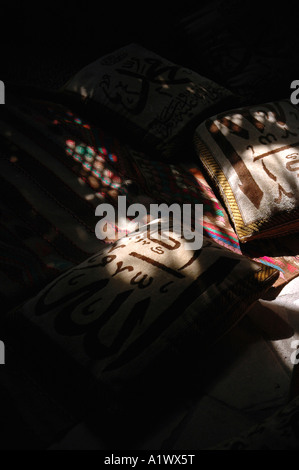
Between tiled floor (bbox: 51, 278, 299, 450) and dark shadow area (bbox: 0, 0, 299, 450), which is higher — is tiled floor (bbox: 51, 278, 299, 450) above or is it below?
below

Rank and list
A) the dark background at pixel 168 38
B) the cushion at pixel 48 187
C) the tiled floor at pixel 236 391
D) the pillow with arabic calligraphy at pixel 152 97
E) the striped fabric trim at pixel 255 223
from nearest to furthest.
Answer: the tiled floor at pixel 236 391
the cushion at pixel 48 187
the striped fabric trim at pixel 255 223
the pillow with arabic calligraphy at pixel 152 97
the dark background at pixel 168 38

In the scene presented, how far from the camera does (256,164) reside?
47.9 inches

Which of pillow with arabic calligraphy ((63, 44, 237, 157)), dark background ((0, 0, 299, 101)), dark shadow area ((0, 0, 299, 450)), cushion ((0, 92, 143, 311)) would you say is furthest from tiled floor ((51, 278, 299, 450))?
dark background ((0, 0, 299, 101))

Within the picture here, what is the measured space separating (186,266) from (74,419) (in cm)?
36

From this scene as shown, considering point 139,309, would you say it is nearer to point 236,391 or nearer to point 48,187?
point 236,391

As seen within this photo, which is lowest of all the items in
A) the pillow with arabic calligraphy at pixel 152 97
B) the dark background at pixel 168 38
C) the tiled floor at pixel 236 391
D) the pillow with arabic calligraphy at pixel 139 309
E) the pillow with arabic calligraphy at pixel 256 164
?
the tiled floor at pixel 236 391

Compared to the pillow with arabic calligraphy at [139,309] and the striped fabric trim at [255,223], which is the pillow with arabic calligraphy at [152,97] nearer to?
the striped fabric trim at [255,223]

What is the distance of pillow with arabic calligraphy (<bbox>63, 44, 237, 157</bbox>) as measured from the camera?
A: 1.50m

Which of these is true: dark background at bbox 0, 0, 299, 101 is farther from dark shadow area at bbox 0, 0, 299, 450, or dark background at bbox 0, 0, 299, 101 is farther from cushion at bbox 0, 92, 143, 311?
cushion at bbox 0, 92, 143, 311

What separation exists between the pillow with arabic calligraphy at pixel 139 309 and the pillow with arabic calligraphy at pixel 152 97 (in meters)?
0.75

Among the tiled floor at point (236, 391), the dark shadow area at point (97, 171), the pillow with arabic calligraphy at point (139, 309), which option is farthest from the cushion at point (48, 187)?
the tiled floor at point (236, 391)

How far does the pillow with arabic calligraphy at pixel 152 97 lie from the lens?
1.50 m

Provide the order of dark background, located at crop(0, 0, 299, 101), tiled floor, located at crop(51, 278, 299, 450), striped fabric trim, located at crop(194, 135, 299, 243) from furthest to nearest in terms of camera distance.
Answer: dark background, located at crop(0, 0, 299, 101)
striped fabric trim, located at crop(194, 135, 299, 243)
tiled floor, located at crop(51, 278, 299, 450)

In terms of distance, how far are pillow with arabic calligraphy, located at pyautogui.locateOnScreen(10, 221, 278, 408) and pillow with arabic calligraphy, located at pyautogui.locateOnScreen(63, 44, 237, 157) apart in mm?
755
